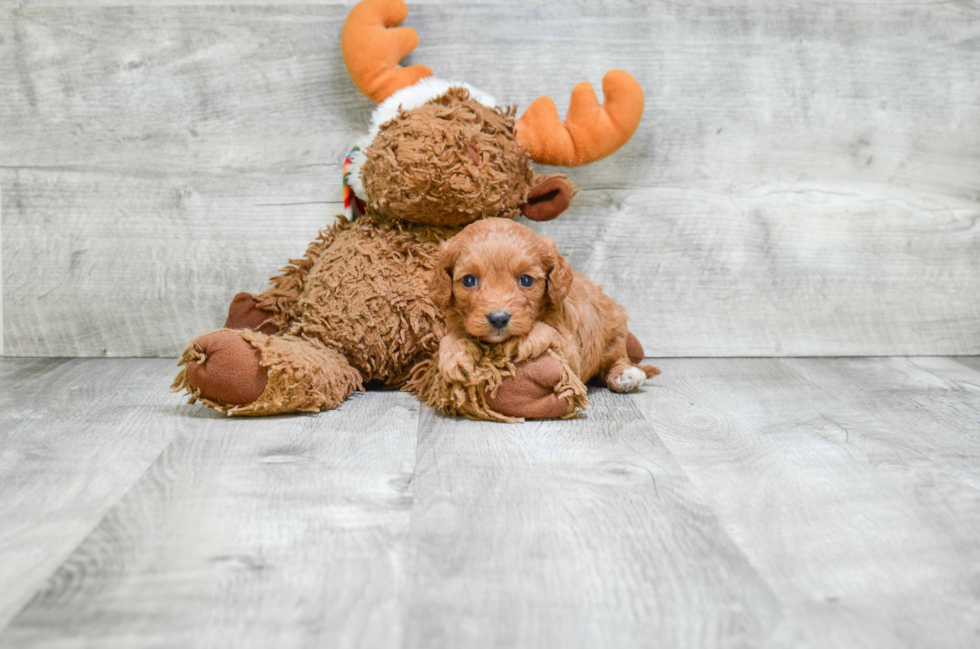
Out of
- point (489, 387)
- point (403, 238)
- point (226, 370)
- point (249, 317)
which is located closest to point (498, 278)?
point (489, 387)

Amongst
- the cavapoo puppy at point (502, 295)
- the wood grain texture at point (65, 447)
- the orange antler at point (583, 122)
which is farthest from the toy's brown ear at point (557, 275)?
the wood grain texture at point (65, 447)

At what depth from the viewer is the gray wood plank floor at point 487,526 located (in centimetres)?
61

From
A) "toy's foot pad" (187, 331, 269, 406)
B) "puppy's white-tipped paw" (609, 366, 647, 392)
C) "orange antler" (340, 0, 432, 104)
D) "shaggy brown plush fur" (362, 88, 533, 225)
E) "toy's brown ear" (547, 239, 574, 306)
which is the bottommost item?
"puppy's white-tipped paw" (609, 366, 647, 392)

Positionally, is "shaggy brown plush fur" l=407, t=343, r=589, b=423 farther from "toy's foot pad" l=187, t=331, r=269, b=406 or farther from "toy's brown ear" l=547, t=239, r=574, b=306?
"toy's foot pad" l=187, t=331, r=269, b=406

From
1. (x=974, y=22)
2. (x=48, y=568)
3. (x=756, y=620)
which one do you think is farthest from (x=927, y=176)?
(x=48, y=568)

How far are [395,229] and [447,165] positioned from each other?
0.16 meters

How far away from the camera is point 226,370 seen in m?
1.08

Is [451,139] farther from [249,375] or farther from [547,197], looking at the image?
[249,375]

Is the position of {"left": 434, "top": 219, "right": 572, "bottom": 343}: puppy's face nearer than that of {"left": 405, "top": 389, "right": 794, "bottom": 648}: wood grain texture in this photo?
No

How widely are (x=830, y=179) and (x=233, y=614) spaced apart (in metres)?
1.34

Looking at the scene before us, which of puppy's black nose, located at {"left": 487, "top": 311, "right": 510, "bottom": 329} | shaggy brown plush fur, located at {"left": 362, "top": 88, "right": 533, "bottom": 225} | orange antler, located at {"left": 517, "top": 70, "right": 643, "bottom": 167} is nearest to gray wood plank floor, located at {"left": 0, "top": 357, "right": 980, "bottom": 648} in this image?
puppy's black nose, located at {"left": 487, "top": 311, "right": 510, "bottom": 329}

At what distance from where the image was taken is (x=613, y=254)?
1548mm

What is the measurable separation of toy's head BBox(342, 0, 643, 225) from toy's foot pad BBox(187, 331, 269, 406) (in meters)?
0.33

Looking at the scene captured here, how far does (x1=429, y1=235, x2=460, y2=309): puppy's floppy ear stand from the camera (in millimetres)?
1127
